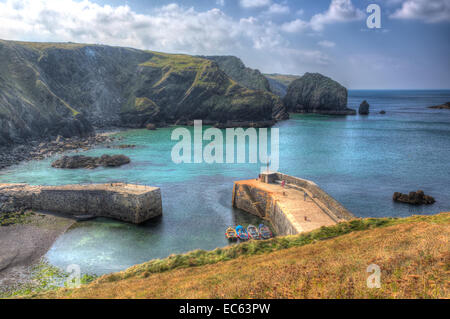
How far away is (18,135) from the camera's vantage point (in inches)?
3248

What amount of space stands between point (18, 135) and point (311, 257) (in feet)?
285

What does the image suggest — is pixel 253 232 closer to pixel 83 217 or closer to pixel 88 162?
pixel 83 217

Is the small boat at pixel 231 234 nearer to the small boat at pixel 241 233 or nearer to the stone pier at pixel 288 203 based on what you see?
the small boat at pixel 241 233

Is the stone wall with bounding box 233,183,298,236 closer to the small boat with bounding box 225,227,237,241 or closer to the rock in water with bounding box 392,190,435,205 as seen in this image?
the small boat with bounding box 225,227,237,241

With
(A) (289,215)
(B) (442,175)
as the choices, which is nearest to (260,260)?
(A) (289,215)

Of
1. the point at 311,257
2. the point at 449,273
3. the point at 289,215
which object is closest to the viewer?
the point at 449,273

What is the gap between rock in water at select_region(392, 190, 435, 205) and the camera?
4356cm

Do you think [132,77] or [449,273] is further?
[132,77]

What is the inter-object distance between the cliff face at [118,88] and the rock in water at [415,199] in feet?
291

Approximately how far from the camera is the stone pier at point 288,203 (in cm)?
2971

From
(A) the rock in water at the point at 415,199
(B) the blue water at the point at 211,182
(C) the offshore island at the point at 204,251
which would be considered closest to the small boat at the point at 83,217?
(C) the offshore island at the point at 204,251

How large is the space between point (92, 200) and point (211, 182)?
19778 millimetres

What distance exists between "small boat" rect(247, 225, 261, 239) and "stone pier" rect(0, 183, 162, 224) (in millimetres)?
11786

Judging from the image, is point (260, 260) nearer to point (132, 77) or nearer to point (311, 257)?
point (311, 257)
